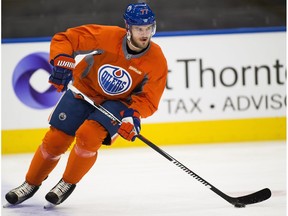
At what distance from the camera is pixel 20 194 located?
12.2 ft

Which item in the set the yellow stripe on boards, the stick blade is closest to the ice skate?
Answer: the stick blade

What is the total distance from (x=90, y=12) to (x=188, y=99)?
45.0 inches

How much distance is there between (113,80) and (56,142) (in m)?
0.42

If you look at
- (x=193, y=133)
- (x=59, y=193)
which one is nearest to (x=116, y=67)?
(x=59, y=193)

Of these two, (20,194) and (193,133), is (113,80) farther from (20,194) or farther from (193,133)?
(193,133)

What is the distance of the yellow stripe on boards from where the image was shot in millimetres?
6242

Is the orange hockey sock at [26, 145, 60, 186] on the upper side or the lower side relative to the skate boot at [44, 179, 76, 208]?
upper

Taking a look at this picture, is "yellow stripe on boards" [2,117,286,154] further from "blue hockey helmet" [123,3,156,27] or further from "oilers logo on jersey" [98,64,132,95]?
"blue hockey helmet" [123,3,156,27]

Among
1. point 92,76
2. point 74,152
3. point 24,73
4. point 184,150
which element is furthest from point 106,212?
point 24,73

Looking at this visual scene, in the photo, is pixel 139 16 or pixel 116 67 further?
pixel 116 67

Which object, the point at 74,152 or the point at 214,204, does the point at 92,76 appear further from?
the point at 214,204

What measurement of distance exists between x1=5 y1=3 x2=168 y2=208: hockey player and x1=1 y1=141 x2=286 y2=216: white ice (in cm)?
20

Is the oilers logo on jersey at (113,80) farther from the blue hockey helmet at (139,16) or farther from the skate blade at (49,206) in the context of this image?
the skate blade at (49,206)

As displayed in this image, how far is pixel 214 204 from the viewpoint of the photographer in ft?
12.0
